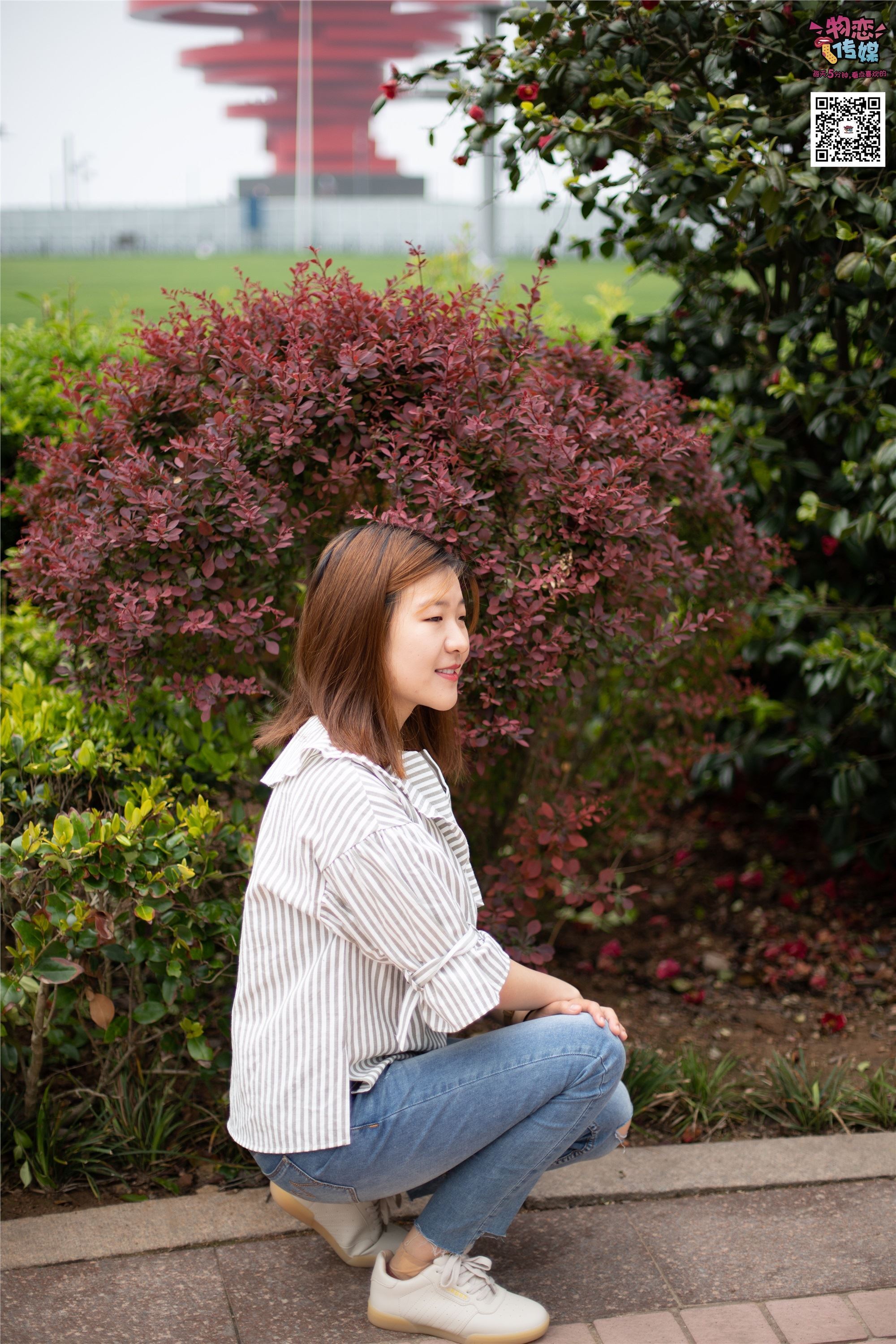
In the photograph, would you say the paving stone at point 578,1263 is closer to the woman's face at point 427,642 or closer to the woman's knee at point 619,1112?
the woman's knee at point 619,1112

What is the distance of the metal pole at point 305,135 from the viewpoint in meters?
7.28

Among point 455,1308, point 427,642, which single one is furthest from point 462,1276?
point 427,642

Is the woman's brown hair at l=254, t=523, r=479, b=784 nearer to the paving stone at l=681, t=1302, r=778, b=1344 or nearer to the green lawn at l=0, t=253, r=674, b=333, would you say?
the paving stone at l=681, t=1302, r=778, b=1344

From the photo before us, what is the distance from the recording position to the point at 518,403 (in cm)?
257

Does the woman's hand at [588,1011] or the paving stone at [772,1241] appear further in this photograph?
the paving stone at [772,1241]

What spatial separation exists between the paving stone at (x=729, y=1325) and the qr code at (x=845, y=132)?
2.59 m

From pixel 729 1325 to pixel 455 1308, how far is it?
499 millimetres

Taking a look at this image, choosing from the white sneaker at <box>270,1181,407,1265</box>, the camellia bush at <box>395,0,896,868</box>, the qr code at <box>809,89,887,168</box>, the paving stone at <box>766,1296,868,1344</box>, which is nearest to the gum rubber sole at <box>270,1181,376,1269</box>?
the white sneaker at <box>270,1181,407,1265</box>

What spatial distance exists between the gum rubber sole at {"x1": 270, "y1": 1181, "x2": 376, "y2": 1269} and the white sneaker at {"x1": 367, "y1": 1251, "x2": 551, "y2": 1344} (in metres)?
0.15

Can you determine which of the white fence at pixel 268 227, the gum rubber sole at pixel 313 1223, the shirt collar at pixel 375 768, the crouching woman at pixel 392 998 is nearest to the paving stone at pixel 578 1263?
the crouching woman at pixel 392 998

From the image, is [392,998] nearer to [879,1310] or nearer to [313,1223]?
[313,1223]

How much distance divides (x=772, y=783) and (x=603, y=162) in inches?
93.9

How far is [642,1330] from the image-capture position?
2109mm

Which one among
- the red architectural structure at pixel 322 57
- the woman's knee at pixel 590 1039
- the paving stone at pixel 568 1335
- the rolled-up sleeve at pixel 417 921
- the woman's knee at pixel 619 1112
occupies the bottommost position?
the paving stone at pixel 568 1335
